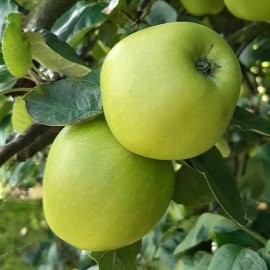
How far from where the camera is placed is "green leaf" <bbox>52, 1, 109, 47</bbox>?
0.85 m

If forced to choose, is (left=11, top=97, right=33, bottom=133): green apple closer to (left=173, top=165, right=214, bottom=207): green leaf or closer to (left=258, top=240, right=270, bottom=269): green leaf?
(left=173, top=165, right=214, bottom=207): green leaf

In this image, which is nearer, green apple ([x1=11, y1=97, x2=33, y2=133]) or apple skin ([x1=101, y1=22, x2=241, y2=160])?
apple skin ([x1=101, y1=22, x2=241, y2=160])

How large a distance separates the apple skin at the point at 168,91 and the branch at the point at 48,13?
0.31m

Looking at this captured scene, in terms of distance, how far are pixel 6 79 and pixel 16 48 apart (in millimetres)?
85

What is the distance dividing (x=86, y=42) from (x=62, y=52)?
53 cm

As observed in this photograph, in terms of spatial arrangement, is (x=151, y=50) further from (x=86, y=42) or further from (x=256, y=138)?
(x=256, y=138)

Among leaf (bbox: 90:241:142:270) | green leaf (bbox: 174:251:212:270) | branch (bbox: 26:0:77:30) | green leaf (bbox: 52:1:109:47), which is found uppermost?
green leaf (bbox: 52:1:109:47)

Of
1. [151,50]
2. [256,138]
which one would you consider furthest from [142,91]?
[256,138]

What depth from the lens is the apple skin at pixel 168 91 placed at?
56 cm

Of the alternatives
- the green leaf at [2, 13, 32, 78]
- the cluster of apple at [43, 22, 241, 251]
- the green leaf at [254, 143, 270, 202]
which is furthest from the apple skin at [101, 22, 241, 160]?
the green leaf at [254, 143, 270, 202]

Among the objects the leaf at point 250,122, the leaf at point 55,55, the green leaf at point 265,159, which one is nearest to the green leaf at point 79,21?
the leaf at point 55,55

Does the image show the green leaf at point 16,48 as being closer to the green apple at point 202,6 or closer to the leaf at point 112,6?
the leaf at point 112,6

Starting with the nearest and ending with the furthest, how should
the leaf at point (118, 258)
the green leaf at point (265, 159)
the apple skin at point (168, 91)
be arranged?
the apple skin at point (168, 91)
the leaf at point (118, 258)
the green leaf at point (265, 159)

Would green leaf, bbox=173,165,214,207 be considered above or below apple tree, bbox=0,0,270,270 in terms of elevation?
below
